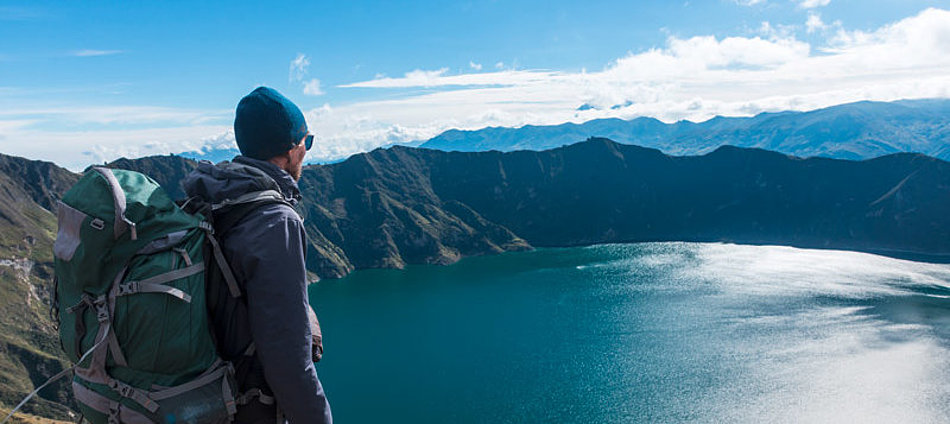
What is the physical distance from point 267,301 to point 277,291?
0.08m

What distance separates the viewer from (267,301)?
3.00 metres

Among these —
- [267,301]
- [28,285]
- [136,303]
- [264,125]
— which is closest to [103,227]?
[136,303]

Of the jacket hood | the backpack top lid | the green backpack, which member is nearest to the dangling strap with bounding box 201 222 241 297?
the green backpack

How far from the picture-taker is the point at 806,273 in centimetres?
14288

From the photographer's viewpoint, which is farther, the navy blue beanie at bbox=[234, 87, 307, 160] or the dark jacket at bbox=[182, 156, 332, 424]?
the navy blue beanie at bbox=[234, 87, 307, 160]

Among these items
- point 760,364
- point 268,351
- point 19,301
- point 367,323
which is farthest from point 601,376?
point 19,301

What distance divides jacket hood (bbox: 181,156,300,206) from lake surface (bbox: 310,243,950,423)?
65.4 metres

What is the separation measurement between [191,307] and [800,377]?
3499 inches

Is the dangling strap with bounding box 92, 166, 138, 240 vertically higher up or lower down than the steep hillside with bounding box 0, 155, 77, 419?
higher up

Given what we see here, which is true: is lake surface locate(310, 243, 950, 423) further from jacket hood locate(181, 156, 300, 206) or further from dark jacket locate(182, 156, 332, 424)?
jacket hood locate(181, 156, 300, 206)

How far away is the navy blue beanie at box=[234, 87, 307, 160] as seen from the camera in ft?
12.0

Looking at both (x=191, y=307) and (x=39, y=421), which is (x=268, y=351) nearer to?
(x=191, y=307)

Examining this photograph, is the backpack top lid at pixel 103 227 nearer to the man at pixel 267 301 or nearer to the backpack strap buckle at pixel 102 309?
the backpack strap buckle at pixel 102 309

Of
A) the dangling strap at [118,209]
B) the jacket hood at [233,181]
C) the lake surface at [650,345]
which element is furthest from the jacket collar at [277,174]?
the lake surface at [650,345]
